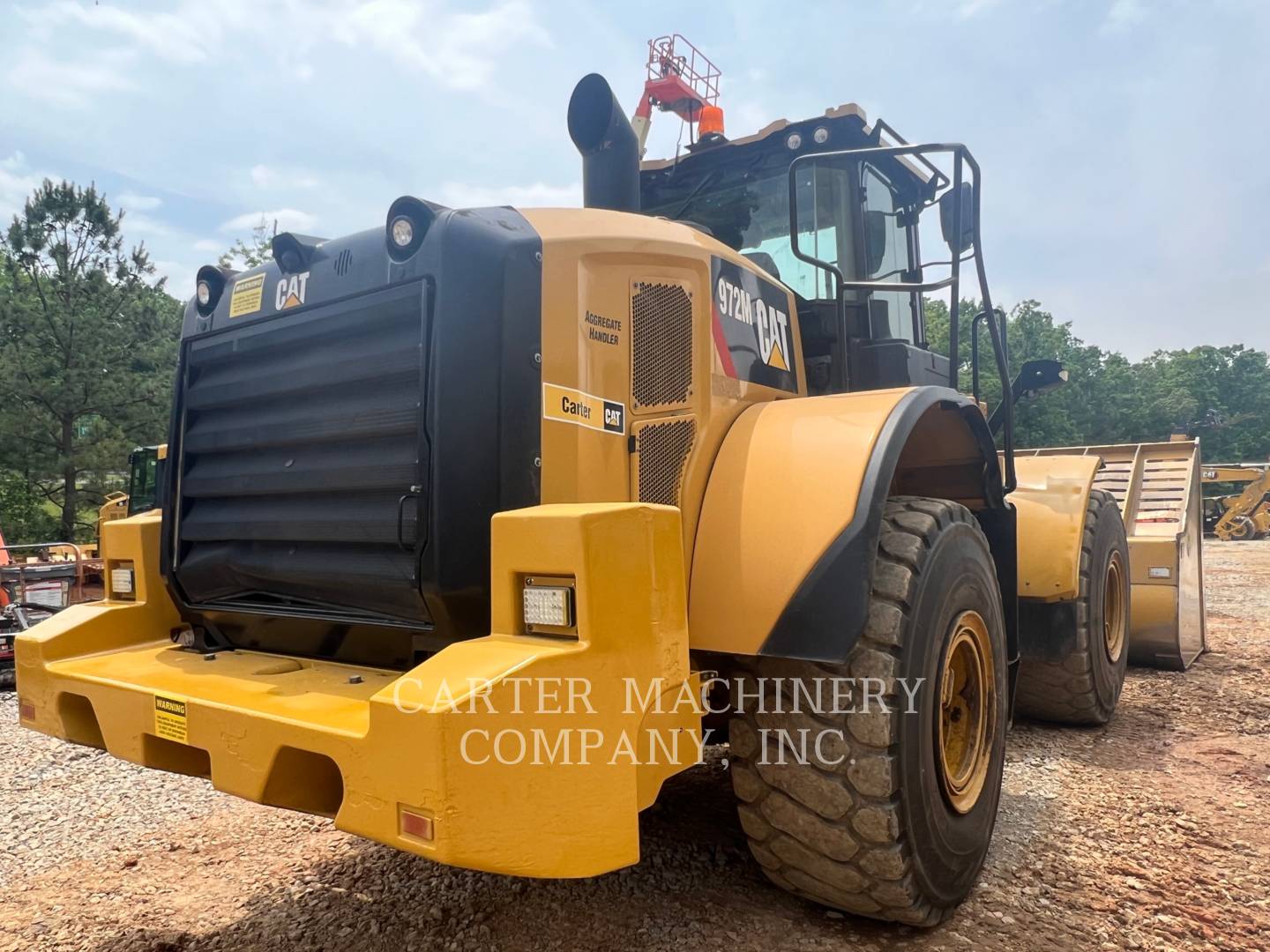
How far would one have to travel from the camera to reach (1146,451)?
7465 millimetres

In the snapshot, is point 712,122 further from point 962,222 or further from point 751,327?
point 751,327

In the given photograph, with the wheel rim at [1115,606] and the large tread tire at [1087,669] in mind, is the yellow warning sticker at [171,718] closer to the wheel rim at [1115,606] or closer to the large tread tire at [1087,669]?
the large tread tire at [1087,669]

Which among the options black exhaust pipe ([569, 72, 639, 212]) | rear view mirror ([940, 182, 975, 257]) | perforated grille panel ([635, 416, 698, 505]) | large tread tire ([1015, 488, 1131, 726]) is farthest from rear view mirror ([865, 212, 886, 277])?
large tread tire ([1015, 488, 1131, 726])

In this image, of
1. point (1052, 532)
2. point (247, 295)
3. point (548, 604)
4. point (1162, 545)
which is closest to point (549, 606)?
point (548, 604)

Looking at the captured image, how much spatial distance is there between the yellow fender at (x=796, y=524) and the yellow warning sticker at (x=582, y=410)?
1.19ft

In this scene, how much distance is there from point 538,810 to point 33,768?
433 centimetres

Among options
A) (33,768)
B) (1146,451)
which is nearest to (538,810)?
(33,768)

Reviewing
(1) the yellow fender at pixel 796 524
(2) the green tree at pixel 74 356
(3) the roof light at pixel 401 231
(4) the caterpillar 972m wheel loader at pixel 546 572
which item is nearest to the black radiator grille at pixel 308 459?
(4) the caterpillar 972m wheel loader at pixel 546 572

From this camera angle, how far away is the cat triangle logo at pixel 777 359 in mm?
3361

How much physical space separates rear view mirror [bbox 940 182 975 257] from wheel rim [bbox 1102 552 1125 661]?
9.11 ft

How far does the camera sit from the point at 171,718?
2.44m

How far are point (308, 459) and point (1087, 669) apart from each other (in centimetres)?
413

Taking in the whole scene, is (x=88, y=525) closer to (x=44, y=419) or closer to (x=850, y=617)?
(x=44, y=419)

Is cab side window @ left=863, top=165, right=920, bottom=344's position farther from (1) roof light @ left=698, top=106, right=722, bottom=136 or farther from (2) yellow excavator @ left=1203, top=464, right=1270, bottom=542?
(2) yellow excavator @ left=1203, top=464, right=1270, bottom=542
